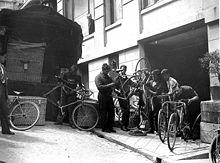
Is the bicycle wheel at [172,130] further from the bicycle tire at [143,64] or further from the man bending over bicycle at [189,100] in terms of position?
the bicycle tire at [143,64]

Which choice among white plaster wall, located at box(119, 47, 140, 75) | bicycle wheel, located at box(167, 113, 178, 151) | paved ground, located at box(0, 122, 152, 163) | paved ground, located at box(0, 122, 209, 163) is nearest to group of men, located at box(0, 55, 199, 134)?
paved ground, located at box(0, 122, 209, 163)

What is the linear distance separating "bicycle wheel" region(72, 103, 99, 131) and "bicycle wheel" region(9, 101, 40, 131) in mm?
1119

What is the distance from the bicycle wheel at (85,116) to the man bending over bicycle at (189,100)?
249 centimetres

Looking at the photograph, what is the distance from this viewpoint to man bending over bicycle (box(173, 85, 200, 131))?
7.73 m

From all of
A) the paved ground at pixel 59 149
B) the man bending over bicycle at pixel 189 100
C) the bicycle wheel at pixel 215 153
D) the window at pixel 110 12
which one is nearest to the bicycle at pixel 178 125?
the man bending over bicycle at pixel 189 100

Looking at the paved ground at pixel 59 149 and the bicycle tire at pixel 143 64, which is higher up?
the bicycle tire at pixel 143 64

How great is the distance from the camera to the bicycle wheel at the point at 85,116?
8875mm

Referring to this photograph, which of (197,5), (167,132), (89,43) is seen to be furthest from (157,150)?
(89,43)

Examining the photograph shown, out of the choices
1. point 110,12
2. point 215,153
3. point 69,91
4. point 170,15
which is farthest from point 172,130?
point 110,12

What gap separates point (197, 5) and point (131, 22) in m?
3.52

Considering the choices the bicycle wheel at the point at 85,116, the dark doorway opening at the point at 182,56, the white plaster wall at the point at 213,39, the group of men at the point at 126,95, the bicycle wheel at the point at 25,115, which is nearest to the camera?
the white plaster wall at the point at 213,39

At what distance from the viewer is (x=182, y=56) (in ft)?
41.5

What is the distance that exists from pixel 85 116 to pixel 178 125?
2835 mm

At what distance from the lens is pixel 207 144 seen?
294 inches
